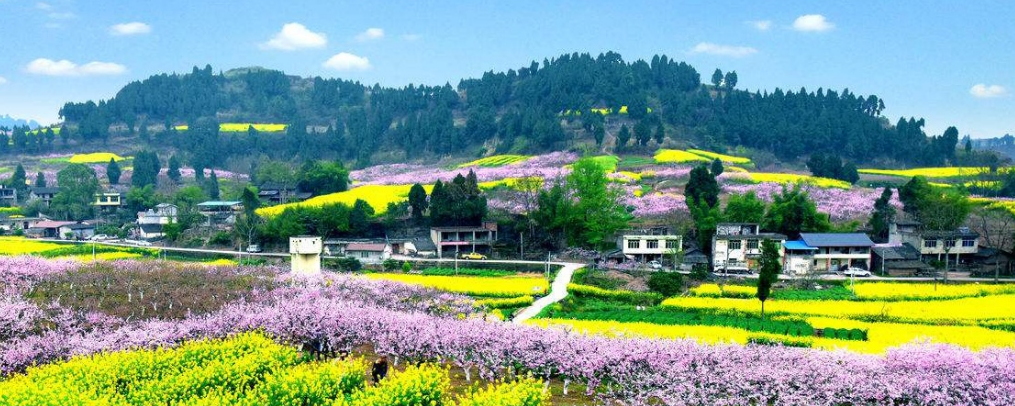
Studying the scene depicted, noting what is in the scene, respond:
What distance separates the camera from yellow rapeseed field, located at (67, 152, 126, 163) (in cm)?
10569

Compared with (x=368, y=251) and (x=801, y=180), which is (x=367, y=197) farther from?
(x=801, y=180)

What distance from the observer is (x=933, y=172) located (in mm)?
87688

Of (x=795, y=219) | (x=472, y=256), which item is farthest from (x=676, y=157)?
(x=472, y=256)

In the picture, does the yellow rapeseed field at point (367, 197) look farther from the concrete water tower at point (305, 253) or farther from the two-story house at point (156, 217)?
the concrete water tower at point (305, 253)

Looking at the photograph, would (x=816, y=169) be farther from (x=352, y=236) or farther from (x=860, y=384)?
(x=860, y=384)

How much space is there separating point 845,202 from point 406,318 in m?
52.0

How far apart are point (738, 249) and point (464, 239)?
1950cm

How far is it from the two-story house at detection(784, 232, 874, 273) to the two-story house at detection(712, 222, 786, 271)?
1206 mm

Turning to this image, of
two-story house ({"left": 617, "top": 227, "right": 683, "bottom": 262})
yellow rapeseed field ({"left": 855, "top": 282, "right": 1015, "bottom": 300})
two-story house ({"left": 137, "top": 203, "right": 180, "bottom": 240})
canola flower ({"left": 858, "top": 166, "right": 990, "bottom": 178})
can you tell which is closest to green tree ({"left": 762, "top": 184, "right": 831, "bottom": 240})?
two-story house ({"left": 617, "top": 227, "right": 683, "bottom": 262})

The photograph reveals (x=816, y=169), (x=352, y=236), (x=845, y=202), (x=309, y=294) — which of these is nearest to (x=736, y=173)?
(x=816, y=169)

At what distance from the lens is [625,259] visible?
156 feet

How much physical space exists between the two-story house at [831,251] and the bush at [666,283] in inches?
359

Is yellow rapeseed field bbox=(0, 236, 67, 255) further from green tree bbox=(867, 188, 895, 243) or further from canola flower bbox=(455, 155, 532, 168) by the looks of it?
green tree bbox=(867, 188, 895, 243)

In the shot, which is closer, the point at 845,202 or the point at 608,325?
the point at 608,325
